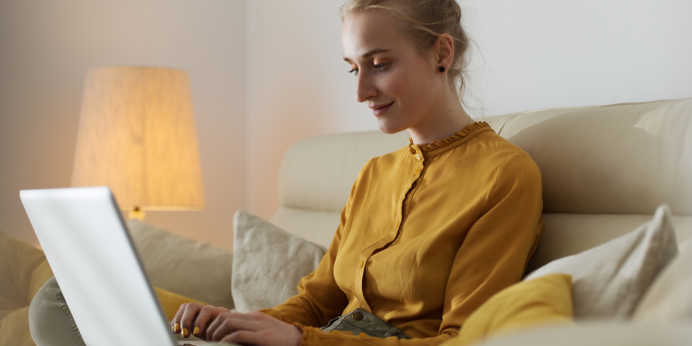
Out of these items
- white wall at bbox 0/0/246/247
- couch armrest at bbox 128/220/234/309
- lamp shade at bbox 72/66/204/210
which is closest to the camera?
couch armrest at bbox 128/220/234/309

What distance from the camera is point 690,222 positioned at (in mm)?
1044

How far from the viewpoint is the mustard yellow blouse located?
3.49ft

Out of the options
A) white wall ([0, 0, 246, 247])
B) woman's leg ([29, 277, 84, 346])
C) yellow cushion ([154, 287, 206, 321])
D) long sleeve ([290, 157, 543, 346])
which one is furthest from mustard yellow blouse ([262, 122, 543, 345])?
white wall ([0, 0, 246, 247])

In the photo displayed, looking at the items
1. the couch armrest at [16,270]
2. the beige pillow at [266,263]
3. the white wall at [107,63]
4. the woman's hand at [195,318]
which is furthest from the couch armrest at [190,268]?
the white wall at [107,63]

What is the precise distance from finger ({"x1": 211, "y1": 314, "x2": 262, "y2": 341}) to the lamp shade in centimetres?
143

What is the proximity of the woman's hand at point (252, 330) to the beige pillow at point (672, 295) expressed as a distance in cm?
53

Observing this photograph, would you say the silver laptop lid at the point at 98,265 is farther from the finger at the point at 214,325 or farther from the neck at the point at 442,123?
the neck at the point at 442,123

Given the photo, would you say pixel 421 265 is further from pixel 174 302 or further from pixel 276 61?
pixel 276 61

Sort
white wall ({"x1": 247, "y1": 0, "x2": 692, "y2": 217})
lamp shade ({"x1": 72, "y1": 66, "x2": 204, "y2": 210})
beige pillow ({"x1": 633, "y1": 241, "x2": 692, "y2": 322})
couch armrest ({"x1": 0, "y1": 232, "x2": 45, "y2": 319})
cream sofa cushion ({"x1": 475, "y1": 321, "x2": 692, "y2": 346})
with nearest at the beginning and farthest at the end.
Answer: cream sofa cushion ({"x1": 475, "y1": 321, "x2": 692, "y2": 346}) → beige pillow ({"x1": 633, "y1": 241, "x2": 692, "y2": 322}) → white wall ({"x1": 247, "y1": 0, "x2": 692, "y2": 217}) → couch armrest ({"x1": 0, "y1": 232, "x2": 45, "y2": 319}) → lamp shade ({"x1": 72, "y1": 66, "x2": 204, "y2": 210})

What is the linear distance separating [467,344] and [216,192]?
2523mm

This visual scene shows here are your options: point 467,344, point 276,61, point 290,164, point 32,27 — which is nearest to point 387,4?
point 467,344

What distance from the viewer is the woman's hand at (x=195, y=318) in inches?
43.3

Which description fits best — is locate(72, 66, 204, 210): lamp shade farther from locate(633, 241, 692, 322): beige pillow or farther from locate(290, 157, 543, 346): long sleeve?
locate(633, 241, 692, 322): beige pillow

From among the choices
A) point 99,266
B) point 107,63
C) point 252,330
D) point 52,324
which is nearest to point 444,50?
point 252,330
